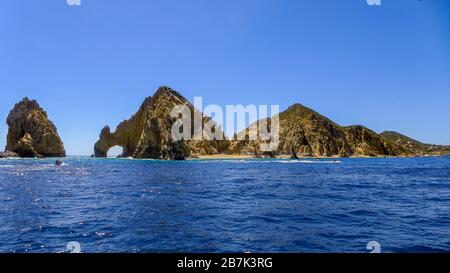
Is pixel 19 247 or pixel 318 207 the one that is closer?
pixel 19 247

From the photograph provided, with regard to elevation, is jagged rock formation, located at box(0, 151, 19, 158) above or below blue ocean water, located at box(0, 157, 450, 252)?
above

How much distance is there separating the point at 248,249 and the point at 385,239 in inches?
271

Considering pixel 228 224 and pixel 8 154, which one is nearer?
pixel 228 224

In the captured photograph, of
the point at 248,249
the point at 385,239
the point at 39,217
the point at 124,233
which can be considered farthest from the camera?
the point at 39,217

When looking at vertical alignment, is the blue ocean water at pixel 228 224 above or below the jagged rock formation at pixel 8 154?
below

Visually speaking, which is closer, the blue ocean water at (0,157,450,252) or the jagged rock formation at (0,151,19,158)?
the blue ocean water at (0,157,450,252)

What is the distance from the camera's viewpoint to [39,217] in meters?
21.3

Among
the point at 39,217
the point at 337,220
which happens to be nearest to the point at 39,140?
the point at 39,217

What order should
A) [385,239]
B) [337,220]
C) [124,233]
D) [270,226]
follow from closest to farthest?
1. [385,239]
2. [124,233]
3. [270,226]
4. [337,220]

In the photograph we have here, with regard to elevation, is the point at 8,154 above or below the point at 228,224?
above

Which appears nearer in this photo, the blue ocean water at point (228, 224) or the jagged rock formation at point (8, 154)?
the blue ocean water at point (228, 224)
